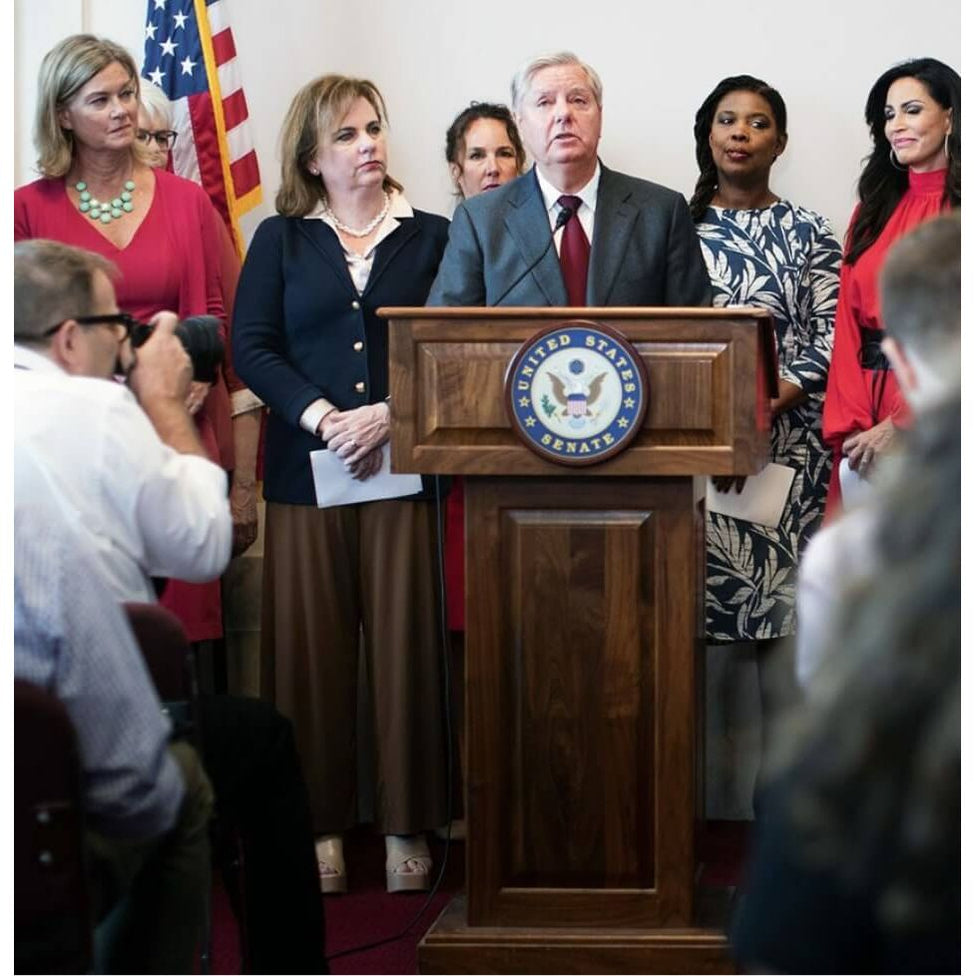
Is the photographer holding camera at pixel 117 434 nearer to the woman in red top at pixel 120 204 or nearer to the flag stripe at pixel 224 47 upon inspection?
the woman in red top at pixel 120 204

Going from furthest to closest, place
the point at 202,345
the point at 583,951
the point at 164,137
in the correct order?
the point at 164,137 < the point at 583,951 < the point at 202,345

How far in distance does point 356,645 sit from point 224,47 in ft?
5.55

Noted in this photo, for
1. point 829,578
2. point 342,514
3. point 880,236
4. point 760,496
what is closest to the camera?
point 829,578

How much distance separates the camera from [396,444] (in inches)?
112

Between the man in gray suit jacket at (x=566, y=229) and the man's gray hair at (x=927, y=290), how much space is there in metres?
1.53

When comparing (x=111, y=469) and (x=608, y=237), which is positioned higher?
(x=608, y=237)

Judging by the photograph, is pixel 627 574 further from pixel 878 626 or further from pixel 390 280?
pixel 878 626

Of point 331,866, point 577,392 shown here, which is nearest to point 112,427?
point 577,392

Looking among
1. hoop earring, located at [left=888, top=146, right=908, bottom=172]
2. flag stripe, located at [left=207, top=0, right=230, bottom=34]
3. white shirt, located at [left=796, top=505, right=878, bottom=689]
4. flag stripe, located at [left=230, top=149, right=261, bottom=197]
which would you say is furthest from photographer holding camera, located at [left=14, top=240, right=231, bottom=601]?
flag stripe, located at [left=207, top=0, right=230, bottom=34]

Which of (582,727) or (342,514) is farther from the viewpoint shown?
(342,514)

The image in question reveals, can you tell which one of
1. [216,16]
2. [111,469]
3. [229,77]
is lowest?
[111,469]

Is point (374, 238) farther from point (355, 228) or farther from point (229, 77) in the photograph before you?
point (229, 77)

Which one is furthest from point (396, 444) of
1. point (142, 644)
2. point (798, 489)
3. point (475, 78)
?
point (475, 78)

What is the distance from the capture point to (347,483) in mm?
3428
